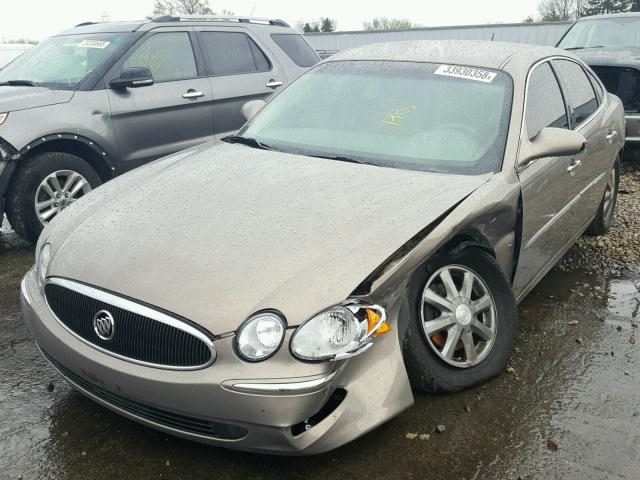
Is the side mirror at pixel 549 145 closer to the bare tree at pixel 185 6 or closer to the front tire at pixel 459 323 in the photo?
the front tire at pixel 459 323

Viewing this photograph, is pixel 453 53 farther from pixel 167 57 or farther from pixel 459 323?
pixel 167 57

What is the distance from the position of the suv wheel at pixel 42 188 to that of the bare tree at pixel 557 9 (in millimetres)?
63308

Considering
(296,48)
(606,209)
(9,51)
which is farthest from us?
(9,51)

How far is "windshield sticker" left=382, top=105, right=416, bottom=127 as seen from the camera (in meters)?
3.57

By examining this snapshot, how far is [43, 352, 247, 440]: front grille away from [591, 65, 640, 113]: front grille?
7068 millimetres

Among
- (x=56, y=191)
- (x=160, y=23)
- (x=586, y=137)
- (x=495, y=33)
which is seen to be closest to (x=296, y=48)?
(x=160, y=23)

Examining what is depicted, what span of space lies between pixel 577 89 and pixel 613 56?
413cm

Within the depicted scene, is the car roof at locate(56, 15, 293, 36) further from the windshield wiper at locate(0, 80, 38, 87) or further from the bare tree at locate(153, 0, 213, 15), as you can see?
the bare tree at locate(153, 0, 213, 15)

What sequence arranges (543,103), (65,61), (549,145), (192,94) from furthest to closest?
1. (192,94)
2. (65,61)
3. (543,103)
4. (549,145)

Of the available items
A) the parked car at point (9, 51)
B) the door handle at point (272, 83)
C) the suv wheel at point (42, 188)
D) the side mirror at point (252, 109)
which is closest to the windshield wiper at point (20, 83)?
the suv wheel at point (42, 188)

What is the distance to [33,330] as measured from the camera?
2.84 metres

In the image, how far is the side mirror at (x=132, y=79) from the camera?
570cm

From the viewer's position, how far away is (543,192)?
3609mm

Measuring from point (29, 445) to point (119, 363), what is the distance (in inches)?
26.3
